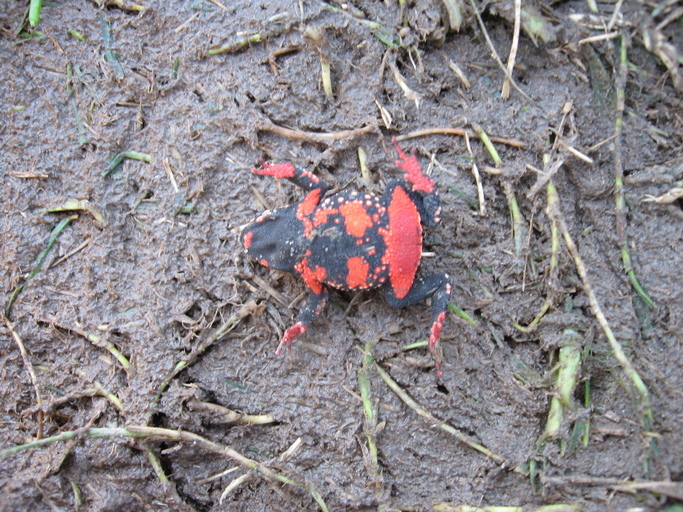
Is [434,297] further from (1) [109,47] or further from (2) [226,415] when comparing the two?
(1) [109,47]

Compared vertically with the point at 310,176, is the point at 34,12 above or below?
above

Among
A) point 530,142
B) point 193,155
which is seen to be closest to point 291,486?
point 193,155

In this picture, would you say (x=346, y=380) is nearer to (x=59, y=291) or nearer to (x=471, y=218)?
(x=471, y=218)

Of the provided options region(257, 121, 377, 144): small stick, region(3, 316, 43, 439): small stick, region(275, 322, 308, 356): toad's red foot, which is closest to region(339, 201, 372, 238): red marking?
region(257, 121, 377, 144): small stick

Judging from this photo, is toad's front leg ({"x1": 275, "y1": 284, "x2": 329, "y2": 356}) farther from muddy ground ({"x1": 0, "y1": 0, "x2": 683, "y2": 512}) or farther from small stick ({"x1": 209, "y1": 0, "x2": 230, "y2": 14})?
small stick ({"x1": 209, "y1": 0, "x2": 230, "y2": 14})

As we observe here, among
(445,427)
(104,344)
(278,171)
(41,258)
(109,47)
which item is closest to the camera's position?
(445,427)

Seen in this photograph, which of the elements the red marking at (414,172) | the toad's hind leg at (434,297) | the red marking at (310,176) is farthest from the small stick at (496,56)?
the red marking at (310,176)

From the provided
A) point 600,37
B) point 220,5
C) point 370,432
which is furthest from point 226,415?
point 600,37
